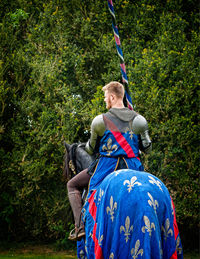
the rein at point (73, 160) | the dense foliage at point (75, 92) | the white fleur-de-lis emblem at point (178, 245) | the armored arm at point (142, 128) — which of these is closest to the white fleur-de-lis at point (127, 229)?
the white fleur-de-lis emblem at point (178, 245)

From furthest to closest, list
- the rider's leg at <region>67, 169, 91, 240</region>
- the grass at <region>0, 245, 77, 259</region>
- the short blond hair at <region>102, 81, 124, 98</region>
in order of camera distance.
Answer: the grass at <region>0, 245, 77, 259</region> < the rider's leg at <region>67, 169, 91, 240</region> < the short blond hair at <region>102, 81, 124, 98</region>

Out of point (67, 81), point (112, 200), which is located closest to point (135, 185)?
point (112, 200)

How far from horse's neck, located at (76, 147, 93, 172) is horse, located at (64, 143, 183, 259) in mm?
1270

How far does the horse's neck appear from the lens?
423 cm

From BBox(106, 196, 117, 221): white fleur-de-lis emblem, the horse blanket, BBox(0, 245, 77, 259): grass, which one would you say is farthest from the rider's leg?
BBox(0, 245, 77, 259): grass

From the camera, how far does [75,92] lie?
7.82 metres

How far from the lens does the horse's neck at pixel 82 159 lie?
4.23 m

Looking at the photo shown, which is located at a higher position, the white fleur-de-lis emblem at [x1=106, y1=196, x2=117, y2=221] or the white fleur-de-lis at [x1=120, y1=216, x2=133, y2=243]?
the white fleur-de-lis emblem at [x1=106, y1=196, x2=117, y2=221]

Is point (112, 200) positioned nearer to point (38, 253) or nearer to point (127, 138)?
point (127, 138)

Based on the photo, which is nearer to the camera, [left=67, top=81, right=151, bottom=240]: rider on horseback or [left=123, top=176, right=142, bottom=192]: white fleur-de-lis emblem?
[left=123, top=176, right=142, bottom=192]: white fleur-de-lis emblem

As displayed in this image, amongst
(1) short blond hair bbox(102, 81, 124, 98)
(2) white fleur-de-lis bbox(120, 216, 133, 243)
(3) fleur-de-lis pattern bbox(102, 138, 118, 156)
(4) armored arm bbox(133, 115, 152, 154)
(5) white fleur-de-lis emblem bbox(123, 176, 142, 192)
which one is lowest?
(2) white fleur-de-lis bbox(120, 216, 133, 243)

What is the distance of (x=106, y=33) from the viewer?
27.1 ft

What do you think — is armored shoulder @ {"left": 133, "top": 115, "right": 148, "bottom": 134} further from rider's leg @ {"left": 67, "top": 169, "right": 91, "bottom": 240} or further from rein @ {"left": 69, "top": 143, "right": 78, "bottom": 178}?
rein @ {"left": 69, "top": 143, "right": 78, "bottom": 178}

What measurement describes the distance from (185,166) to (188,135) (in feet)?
2.27
